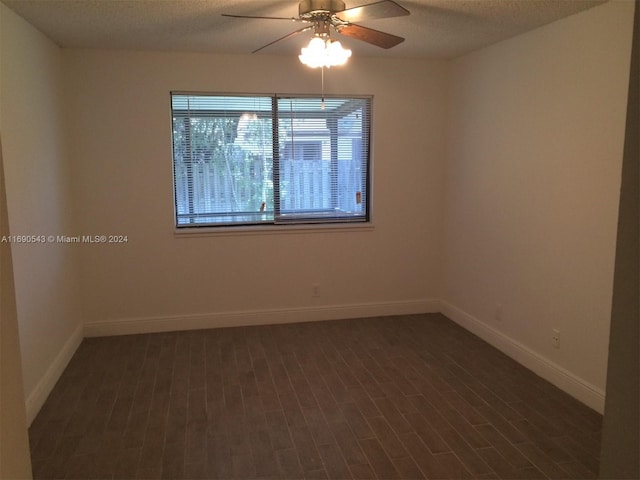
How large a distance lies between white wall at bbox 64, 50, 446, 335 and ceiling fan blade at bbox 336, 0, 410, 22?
1871 mm

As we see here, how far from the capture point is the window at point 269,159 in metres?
4.43

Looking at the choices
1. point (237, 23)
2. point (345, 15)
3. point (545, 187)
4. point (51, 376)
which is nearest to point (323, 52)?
point (345, 15)

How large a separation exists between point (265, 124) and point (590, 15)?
8.92 ft

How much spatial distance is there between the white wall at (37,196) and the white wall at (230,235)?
252mm

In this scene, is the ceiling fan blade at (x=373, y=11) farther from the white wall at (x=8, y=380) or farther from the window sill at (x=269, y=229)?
the window sill at (x=269, y=229)

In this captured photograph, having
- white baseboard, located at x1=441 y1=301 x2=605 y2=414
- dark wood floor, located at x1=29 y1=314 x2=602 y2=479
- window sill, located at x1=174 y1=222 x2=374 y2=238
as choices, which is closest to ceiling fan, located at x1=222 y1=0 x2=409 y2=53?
window sill, located at x1=174 y1=222 x2=374 y2=238

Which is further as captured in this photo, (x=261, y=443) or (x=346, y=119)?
(x=346, y=119)

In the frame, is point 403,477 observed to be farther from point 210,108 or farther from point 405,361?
point 210,108

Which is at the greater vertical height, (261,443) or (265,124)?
(265,124)

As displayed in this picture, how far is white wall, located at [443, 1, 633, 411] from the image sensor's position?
2.93m

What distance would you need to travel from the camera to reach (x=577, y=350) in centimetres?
321

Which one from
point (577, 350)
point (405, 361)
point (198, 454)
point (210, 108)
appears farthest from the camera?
point (210, 108)

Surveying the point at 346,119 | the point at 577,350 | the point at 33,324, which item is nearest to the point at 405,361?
the point at 577,350

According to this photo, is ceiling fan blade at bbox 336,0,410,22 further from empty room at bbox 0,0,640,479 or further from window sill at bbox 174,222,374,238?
window sill at bbox 174,222,374,238
